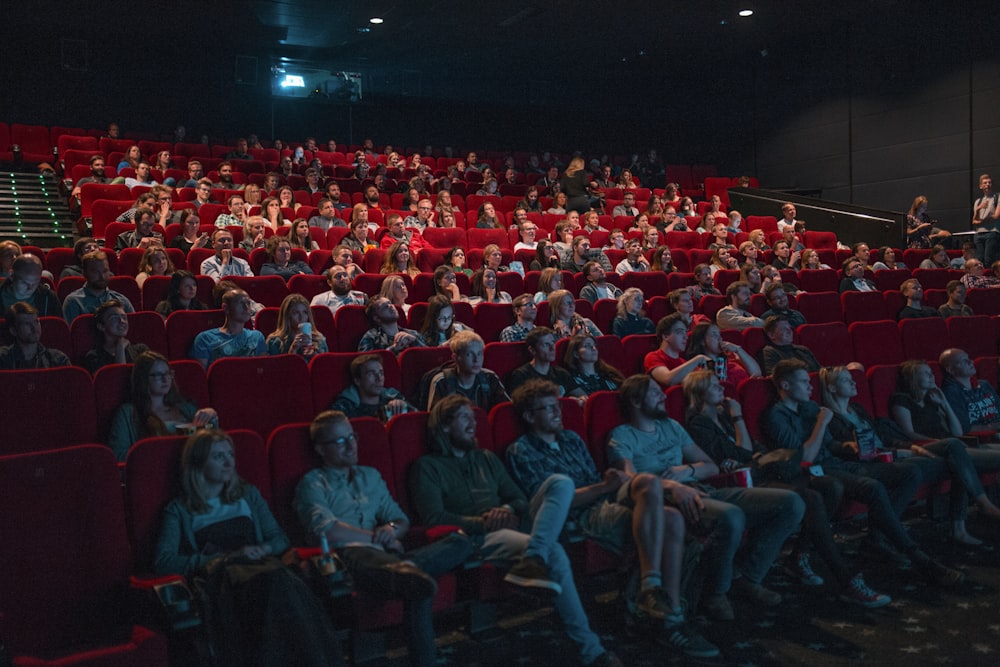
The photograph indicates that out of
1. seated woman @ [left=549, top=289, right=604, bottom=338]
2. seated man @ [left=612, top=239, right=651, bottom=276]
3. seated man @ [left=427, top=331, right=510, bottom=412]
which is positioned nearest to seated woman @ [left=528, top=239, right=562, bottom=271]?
seated man @ [left=612, top=239, right=651, bottom=276]

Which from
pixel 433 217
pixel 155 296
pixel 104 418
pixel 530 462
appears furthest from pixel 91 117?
pixel 530 462

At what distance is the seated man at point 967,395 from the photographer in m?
2.49

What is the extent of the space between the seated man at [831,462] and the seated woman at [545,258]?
64.5 inches

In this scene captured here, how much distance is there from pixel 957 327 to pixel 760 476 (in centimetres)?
170

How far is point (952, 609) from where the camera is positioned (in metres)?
1.67

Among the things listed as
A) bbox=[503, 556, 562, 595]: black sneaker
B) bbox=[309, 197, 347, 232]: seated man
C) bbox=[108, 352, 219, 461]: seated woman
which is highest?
bbox=[309, 197, 347, 232]: seated man

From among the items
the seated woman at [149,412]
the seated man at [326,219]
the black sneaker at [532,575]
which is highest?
the seated man at [326,219]

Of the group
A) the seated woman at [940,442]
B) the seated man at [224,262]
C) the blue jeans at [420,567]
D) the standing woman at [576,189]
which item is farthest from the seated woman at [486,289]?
the standing woman at [576,189]

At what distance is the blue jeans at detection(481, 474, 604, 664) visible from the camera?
1441 mm

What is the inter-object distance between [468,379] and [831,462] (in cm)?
95

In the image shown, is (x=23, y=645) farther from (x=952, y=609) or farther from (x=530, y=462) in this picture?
(x=952, y=609)

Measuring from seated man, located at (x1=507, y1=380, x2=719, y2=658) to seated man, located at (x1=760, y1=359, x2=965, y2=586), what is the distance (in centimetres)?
53

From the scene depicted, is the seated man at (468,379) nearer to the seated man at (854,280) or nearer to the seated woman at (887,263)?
the seated man at (854,280)

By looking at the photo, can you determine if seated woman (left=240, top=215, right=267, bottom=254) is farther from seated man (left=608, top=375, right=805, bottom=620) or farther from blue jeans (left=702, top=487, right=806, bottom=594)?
blue jeans (left=702, top=487, right=806, bottom=594)
